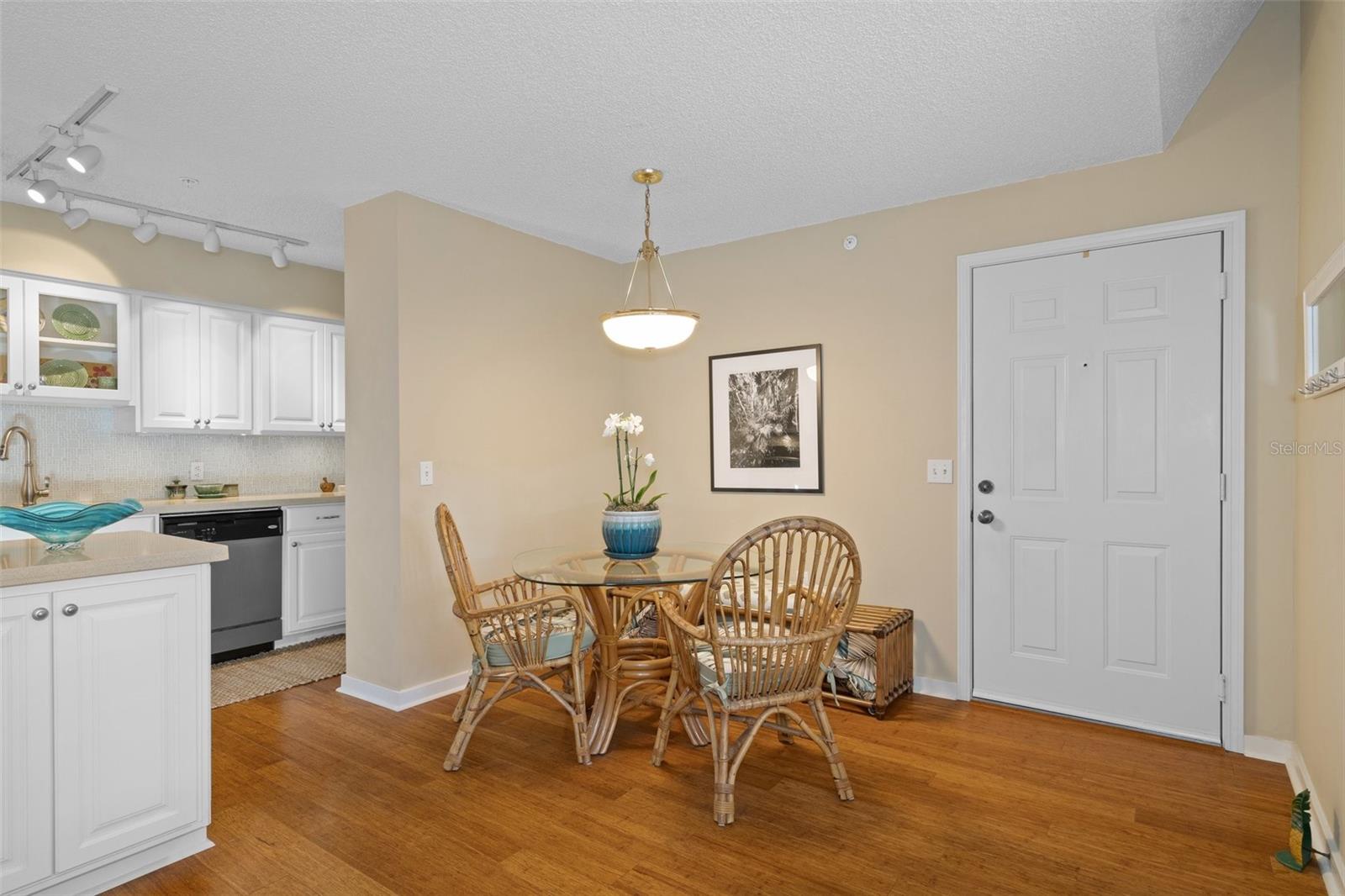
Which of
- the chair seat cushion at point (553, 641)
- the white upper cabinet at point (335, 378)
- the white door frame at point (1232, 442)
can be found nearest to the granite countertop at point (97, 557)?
the chair seat cushion at point (553, 641)

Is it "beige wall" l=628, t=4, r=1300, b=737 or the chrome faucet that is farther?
the chrome faucet

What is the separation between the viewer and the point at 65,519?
211 centimetres

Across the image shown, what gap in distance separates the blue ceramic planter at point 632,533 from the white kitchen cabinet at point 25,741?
1801 mm

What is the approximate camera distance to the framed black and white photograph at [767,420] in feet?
13.4

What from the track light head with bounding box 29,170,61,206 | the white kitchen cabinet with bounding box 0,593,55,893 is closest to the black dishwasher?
the track light head with bounding box 29,170,61,206

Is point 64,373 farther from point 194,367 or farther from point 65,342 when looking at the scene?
point 194,367

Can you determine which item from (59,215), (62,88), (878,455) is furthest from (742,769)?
(59,215)

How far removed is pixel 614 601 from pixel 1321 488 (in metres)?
2.61

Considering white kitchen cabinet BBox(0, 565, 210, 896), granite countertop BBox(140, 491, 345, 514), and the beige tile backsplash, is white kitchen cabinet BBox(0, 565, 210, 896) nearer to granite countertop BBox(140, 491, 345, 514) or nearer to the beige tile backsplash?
granite countertop BBox(140, 491, 345, 514)

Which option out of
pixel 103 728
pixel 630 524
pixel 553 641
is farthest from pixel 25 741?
pixel 630 524

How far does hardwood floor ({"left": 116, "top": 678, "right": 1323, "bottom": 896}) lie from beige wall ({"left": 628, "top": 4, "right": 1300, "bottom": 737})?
66cm

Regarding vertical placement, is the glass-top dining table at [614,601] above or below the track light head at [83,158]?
below

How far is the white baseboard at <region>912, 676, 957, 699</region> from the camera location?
3.58 meters

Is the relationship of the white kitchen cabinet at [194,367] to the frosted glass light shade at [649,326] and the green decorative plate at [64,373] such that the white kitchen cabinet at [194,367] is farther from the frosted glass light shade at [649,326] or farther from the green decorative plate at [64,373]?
the frosted glass light shade at [649,326]
